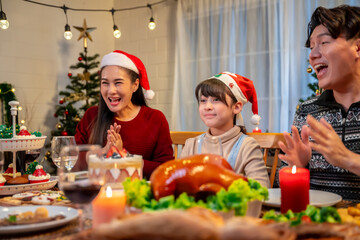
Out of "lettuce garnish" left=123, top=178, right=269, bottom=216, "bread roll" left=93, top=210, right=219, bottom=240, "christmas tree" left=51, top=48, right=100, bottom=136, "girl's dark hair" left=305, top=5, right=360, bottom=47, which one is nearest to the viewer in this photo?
"bread roll" left=93, top=210, right=219, bottom=240

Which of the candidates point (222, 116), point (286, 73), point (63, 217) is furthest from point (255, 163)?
point (286, 73)

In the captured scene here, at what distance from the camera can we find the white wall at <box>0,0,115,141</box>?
4.44 meters

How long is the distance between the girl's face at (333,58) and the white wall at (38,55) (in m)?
3.84

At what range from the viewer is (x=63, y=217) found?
88cm

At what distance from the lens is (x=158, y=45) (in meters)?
5.12

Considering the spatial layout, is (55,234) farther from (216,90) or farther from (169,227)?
(216,90)

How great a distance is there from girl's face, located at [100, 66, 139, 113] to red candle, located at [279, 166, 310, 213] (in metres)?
1.35

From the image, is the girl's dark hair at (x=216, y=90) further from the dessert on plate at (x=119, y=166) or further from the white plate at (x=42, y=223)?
the white plate at (x=42, y=223)

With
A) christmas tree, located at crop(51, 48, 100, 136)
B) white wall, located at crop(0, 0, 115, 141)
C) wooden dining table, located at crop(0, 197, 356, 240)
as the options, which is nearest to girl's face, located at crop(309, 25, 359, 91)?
wooden dining table, located at crop(0, 197, 356, 240)

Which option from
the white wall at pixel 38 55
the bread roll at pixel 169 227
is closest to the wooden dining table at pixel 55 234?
the bread roll at pixel 169 227

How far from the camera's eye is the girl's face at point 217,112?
1.71 m

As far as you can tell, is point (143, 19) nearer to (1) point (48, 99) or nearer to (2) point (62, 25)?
(2) point (62, 25)

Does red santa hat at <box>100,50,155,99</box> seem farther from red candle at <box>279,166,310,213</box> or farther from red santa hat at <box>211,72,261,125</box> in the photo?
red candle at <box>279,166,310,213</box>

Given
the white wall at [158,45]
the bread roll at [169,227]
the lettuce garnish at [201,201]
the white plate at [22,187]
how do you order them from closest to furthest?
the bread roll at [169,227] → the lettuce garnish at [201,201] → the white plate at [22,187] → the white wall at [158,45]
